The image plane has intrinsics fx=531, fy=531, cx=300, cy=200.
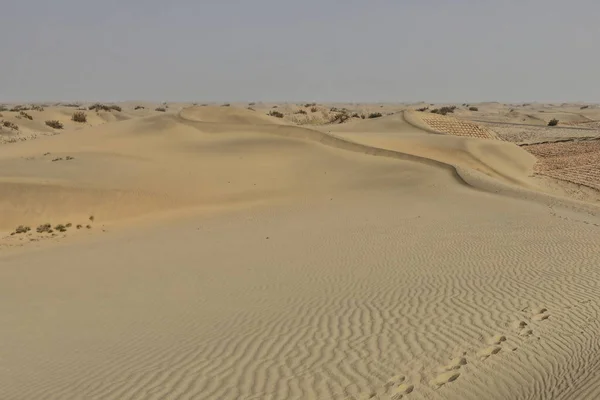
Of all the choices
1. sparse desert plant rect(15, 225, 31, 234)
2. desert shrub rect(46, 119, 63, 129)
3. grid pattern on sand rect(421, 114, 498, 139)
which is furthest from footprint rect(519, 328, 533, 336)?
desert shrub rect(46, 119, 63, 129)

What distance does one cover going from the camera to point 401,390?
4.96 metres

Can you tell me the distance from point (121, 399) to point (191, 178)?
15.1 metres

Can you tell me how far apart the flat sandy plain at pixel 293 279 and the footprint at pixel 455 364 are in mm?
30

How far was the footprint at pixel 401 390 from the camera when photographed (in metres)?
4.86

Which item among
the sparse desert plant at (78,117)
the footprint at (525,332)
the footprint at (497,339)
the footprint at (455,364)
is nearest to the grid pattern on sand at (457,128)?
the sparse desert plant at (78,117)

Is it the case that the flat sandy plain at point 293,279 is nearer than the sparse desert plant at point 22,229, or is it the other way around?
the flat sandy plain at point 293,279

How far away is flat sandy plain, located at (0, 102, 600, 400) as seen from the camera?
5398 millimetres

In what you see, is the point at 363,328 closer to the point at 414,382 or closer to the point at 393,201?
the point at 414,382

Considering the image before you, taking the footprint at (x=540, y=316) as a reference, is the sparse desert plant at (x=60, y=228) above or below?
below

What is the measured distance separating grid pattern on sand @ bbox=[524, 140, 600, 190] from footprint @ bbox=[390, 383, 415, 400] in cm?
1770

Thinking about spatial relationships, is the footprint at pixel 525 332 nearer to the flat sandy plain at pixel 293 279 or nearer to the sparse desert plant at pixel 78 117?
the flat sandy plain at pixel 293 279

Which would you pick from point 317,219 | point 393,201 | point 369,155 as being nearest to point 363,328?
point 317,219

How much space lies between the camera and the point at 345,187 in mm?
19219

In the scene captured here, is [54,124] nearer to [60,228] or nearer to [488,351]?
[60,228]
